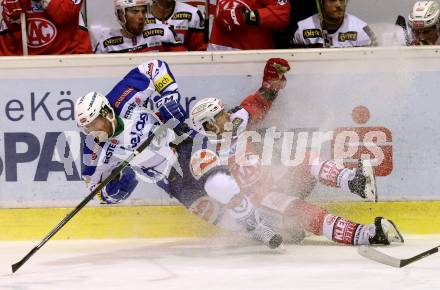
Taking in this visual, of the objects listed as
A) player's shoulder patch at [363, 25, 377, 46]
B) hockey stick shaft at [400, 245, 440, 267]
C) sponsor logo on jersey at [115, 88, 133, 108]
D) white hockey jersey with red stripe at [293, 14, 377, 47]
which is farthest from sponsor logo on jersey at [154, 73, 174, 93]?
hockey stick shaft at [400, 245, 440, 267]

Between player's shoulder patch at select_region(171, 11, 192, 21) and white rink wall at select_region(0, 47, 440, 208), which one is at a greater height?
player's shoulder patch at select_region(171, 11, 192, 21)

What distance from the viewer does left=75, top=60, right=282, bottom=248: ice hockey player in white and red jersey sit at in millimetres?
7012

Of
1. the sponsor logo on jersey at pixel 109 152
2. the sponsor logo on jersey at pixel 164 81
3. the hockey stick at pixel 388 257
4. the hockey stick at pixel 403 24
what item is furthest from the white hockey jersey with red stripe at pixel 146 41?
the hockey stick at pixel 388 257

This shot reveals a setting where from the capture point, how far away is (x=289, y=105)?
7.70 metres

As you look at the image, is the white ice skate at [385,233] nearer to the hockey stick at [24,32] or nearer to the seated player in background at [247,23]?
the seated player in background at [247,23]

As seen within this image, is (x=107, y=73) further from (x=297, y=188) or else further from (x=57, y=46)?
(x=297, y=188)

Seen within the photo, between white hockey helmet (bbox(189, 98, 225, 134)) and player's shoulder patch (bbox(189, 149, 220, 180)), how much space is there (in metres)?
0.20

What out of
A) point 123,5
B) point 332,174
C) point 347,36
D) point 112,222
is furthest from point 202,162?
point 347,36

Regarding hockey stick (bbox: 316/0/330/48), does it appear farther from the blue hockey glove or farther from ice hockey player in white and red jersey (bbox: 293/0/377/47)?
the blue hockey glove

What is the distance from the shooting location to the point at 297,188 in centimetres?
753

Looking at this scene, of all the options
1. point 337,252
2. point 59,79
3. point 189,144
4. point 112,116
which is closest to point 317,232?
point 337,252

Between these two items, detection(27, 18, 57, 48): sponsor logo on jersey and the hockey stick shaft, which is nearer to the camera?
→ the hockey stick shaft

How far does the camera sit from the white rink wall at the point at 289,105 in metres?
7.64

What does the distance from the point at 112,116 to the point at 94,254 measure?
0.87m
